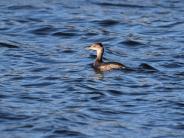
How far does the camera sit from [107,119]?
17672mm

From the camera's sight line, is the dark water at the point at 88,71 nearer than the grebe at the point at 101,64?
Yes

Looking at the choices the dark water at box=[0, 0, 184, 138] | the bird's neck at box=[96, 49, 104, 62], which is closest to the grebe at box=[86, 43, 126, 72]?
the bird's neck at box=[96, 49, 104, 62]

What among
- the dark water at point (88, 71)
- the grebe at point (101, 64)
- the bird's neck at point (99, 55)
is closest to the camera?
the dark water at point (88, 71)

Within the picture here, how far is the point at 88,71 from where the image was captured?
2256 centimetres

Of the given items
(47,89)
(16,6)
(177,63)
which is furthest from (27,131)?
(16,6)

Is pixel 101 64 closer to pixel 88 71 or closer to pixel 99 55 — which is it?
pixel 88 71

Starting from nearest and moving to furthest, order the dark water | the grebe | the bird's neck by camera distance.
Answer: the dark water, the grebe, the bird's neck

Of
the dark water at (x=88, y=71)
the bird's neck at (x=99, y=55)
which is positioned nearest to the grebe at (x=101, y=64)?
the bird's neck at (x=99, y=55)

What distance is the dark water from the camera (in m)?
17.4

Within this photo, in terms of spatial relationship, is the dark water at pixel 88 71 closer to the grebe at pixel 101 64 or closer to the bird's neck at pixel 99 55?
the grebe at pixel 101 64

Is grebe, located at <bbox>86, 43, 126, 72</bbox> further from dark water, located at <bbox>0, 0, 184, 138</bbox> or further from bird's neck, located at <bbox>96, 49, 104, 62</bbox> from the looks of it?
dark water, located at <bbox>0, 0, 184, 138</bbox>

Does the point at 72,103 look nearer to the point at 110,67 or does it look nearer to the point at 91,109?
the point at 91,109

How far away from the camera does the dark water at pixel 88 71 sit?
17.4m

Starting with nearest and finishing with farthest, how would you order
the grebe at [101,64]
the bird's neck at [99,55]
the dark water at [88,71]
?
the dark water at [88,71] → the grebe at [101,64] → the bird's neck at [99,55]
